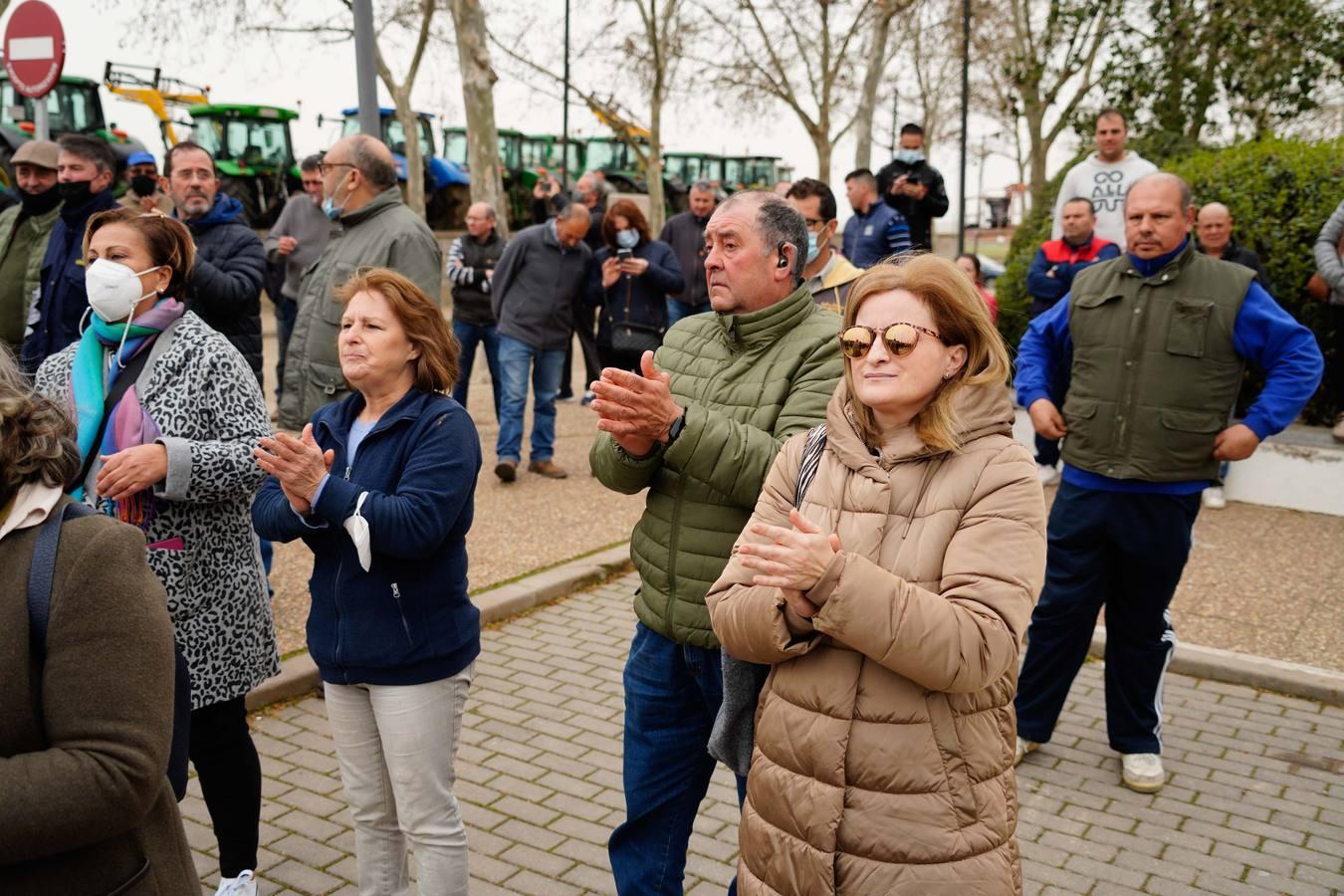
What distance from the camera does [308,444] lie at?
2896 millimetres

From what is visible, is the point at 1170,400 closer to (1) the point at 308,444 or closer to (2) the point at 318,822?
(1) the point at 308,444

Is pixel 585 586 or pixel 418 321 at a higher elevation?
pixel 418 321

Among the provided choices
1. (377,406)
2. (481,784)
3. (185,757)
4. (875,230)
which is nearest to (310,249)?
(875,230)

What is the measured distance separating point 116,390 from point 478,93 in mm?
17107

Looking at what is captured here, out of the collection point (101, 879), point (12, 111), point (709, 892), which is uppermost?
point (12, 111)

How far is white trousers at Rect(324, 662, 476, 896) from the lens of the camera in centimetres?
305

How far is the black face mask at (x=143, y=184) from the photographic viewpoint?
9.48 meters

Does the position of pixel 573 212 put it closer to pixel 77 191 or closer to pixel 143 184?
pixel 143 184

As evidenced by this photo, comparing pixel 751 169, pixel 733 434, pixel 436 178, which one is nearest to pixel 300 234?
pixel 733 434

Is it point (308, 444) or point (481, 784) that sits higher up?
point (308, 444)

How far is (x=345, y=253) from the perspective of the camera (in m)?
5.11

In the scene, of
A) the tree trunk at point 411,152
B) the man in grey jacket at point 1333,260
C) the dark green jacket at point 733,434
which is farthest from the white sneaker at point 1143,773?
the tree trunk at point 411,152

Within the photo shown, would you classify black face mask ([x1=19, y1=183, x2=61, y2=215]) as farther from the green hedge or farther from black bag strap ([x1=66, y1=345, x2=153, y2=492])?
the green hedge

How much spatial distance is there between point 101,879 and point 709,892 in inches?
88.9
